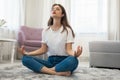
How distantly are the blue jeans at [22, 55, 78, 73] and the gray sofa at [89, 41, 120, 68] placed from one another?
1.27m

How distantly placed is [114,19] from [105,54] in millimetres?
1473

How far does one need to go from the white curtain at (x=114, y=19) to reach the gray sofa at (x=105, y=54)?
4.33 ft

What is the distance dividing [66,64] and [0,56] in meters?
2.49

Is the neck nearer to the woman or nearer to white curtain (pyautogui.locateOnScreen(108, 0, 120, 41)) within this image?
the woman

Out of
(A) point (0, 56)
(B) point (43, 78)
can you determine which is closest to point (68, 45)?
(B) point (43, 78)

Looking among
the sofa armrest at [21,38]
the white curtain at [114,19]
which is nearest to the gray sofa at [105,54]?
the white curtain at [114,19]

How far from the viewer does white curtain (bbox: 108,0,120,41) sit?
4625mm

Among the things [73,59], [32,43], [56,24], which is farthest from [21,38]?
[73,59]

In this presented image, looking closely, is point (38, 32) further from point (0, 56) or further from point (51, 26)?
point (51, 26)

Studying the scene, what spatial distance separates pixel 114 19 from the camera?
466cm

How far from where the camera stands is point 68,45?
2299 mm

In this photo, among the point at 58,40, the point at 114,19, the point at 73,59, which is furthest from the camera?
the point at 114,19

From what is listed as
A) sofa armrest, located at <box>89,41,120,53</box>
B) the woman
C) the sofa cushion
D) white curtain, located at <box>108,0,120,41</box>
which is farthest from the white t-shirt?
white curtain, located at <box>108,0,120,41</box>

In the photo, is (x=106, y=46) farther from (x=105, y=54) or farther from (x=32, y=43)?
(x=32, y=43)
